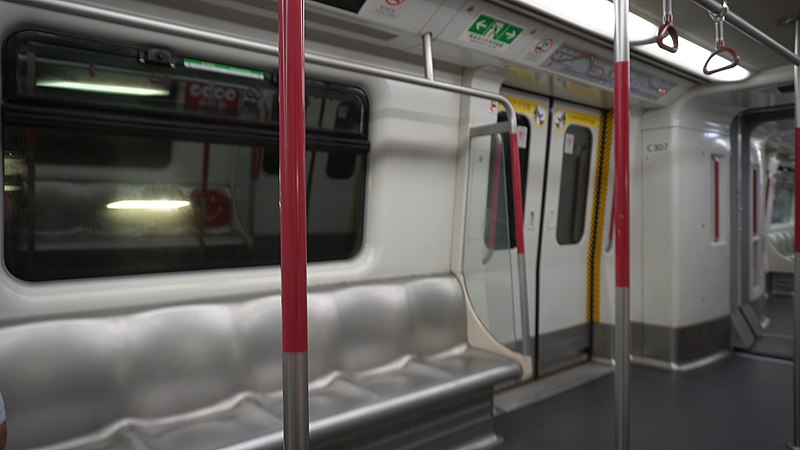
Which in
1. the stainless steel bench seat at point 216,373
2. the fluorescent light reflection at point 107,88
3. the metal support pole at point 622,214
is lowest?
the stainless steel bench seat at point 216,373

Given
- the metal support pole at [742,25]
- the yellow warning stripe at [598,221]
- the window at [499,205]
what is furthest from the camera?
the yellow warning stripe at [598,221]

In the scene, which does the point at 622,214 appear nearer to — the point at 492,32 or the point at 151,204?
the point at 492,32

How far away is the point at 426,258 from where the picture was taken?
3.61 m

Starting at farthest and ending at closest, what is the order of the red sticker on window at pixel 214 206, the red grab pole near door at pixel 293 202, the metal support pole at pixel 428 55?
the metal support pole at pixel 428 55 → the red sticker on window at pixel 214 206 → the red grab pole near door at pixel 293 202

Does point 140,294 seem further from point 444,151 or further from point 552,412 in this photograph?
point 552,412

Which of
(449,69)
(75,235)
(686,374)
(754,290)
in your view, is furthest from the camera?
(754,290)

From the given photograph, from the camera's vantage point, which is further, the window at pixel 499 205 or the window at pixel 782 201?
the window at pixel 782 201

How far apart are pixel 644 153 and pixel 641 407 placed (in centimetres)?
247

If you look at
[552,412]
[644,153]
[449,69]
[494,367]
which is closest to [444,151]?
[449,69]

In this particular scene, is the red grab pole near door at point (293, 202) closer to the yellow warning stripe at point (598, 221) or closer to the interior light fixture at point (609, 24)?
the interior light fixture at point (609, 24)

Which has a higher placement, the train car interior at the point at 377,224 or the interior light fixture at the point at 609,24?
the interior light fixture at the point at 609,24

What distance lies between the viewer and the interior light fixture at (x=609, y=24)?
3.03 meters

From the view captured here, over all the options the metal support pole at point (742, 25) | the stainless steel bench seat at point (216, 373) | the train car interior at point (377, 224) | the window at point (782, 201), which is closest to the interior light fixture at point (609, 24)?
the train car interior at point (377, 224)

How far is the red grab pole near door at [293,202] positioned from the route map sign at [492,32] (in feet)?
7.05
